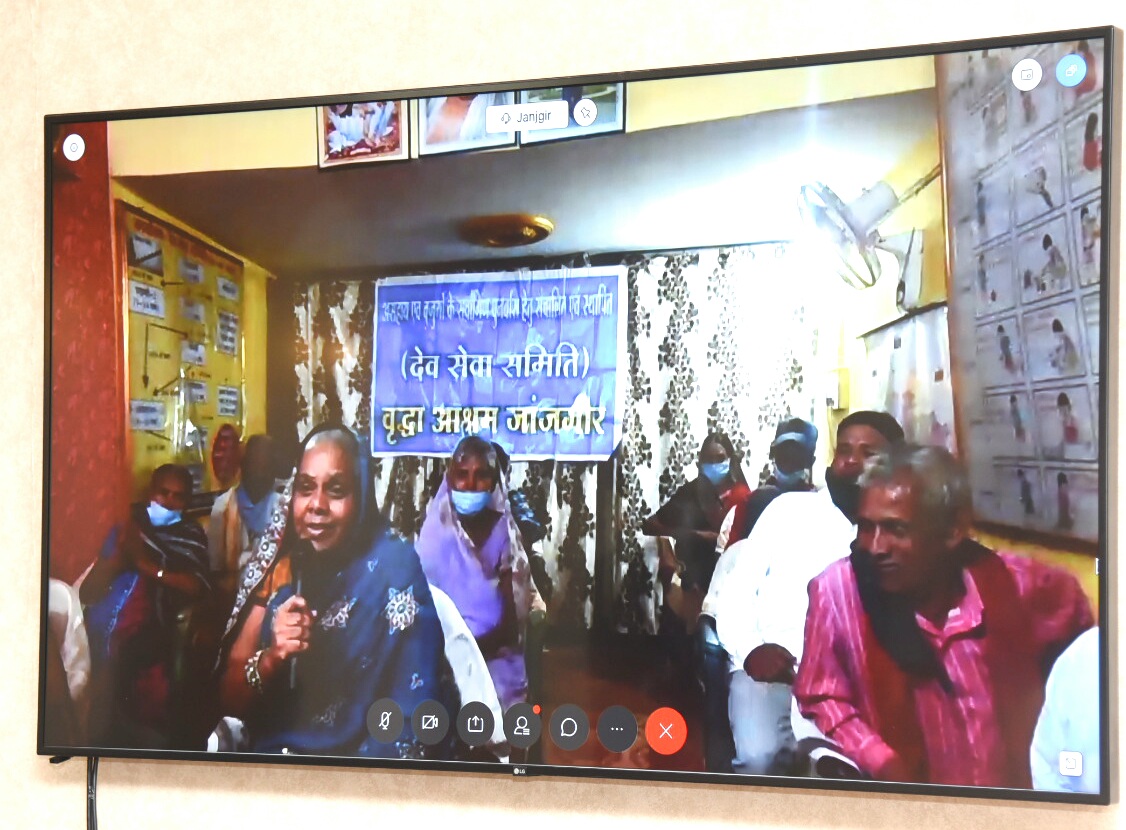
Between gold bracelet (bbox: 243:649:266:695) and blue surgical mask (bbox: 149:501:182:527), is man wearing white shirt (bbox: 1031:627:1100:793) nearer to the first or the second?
gold bracelet (bbox: 243:649:266:695)

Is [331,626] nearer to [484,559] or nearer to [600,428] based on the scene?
[484,559]

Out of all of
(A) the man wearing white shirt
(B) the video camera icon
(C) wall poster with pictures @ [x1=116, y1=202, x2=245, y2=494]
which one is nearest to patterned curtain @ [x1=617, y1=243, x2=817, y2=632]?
(B) the video camera icon

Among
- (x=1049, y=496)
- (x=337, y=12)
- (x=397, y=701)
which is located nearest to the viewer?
(x=1049, y=496)

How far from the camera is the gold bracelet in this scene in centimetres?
128

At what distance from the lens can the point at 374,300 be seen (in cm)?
128

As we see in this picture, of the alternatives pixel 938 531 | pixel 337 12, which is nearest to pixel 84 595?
pixel 337 12

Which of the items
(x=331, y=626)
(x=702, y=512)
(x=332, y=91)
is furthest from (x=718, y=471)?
(x=332, y=91)

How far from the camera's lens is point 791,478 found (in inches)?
46.1

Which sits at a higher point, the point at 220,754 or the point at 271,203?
the point at 271,203

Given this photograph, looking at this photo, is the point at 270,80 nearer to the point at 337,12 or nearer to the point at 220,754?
the point at 337,12

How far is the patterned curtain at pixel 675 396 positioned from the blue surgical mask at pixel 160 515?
0.47 meters

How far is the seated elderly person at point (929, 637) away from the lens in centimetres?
111

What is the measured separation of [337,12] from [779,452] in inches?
33.3

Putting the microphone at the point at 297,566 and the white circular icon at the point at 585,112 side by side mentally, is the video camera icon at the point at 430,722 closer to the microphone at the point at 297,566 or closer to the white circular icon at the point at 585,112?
the microphone at the point at 297,566
